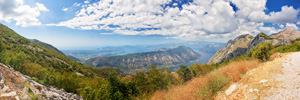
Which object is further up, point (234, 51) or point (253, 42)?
point (253, 42)

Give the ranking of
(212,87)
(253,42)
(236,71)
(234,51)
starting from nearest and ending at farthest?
(212,87)
(236,71)
(253,42)
(234,51)

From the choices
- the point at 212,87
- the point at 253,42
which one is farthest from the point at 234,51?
the point at 212,87

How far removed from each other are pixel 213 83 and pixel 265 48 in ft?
33.5

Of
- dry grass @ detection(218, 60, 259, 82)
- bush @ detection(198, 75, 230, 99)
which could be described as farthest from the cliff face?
bush @ detection(198, 75, 230, 99)

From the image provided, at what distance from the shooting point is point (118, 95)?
1178 centimetres

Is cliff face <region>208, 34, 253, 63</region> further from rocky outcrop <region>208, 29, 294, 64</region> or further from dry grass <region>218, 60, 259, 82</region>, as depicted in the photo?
dry grass <region>218, 60, 259, 82</region>

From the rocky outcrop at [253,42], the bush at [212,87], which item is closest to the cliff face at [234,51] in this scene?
the rocky outcrop at [253,42]

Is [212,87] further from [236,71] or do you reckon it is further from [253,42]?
[253,42]

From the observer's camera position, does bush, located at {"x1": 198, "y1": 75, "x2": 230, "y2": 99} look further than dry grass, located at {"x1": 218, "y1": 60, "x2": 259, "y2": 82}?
No

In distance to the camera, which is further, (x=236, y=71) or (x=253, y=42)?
(x=253, y=42)

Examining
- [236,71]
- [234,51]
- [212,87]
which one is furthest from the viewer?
[234,51]

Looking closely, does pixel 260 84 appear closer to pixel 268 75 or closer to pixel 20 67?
pixel 268 75

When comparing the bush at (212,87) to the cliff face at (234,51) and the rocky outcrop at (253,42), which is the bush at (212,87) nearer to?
the rocky outcrop at (253,42)

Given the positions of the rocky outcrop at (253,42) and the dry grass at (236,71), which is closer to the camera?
the dry grass at (236,71)
